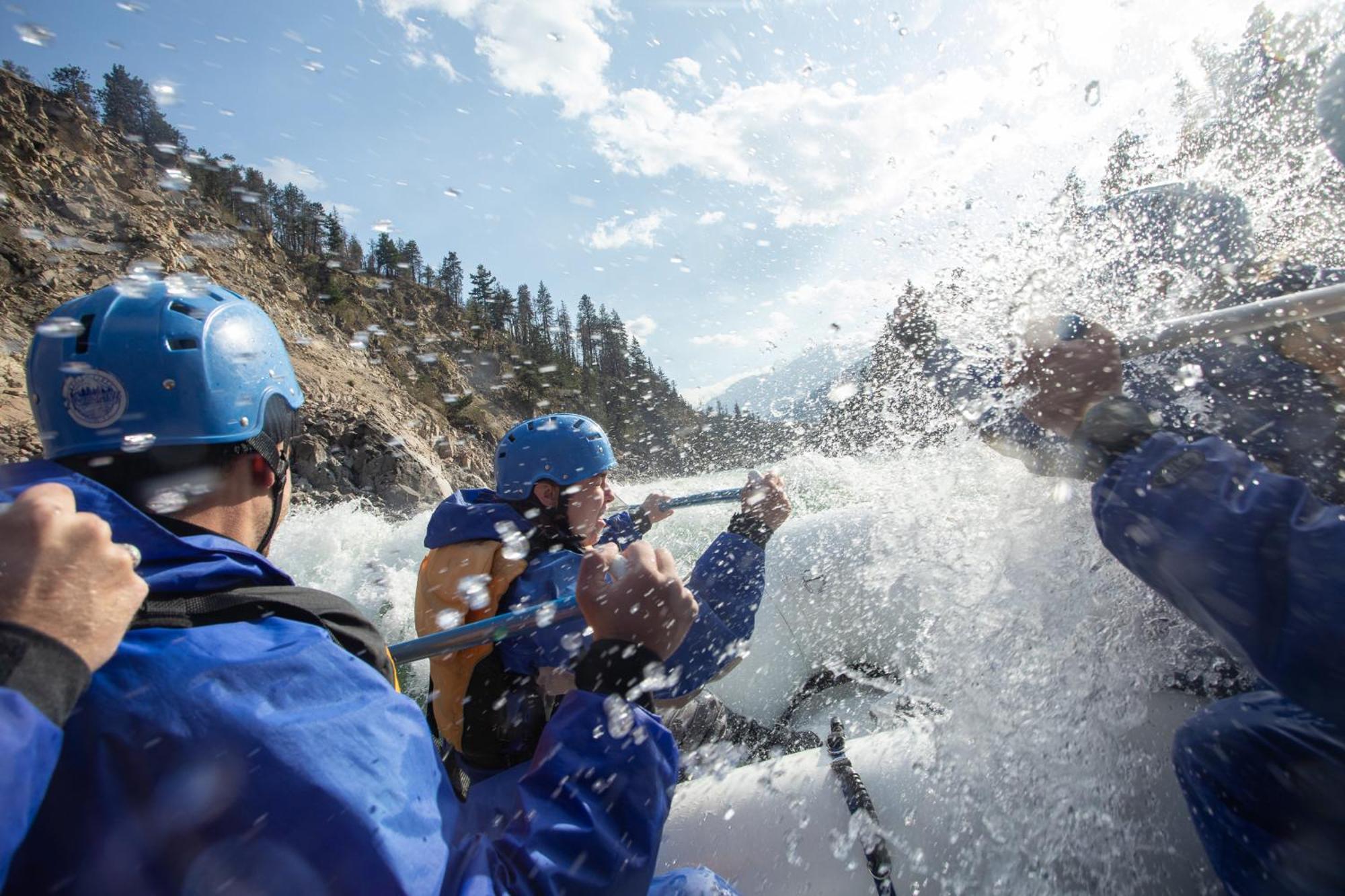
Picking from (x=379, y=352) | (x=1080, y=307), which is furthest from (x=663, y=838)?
(x=379, y=352)

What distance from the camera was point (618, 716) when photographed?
1.40 metres

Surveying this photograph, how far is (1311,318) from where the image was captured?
1843mm

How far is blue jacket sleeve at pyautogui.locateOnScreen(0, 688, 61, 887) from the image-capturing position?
711 millimetres

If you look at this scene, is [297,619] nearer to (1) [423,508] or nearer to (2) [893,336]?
(2) [893,336]

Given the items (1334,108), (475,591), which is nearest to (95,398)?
(475,591)

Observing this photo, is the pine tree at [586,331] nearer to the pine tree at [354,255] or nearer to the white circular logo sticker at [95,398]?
the pine tree at [354,255]

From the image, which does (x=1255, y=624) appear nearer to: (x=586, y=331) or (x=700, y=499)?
(x=700, y=499)

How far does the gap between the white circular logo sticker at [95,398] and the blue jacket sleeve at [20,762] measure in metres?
0.97

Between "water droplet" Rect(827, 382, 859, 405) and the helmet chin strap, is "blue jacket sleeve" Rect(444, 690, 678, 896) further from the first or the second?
"water droplet" Rect(827, 382, 859, 405)

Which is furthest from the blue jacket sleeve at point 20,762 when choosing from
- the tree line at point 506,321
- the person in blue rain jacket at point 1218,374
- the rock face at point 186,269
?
the tree line at point 506,321

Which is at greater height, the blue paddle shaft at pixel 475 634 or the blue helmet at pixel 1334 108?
the blue helmet at pixel 1334 108

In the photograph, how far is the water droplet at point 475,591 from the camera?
2.85 m

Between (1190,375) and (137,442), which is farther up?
(137,442)

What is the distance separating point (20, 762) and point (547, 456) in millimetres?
2868
